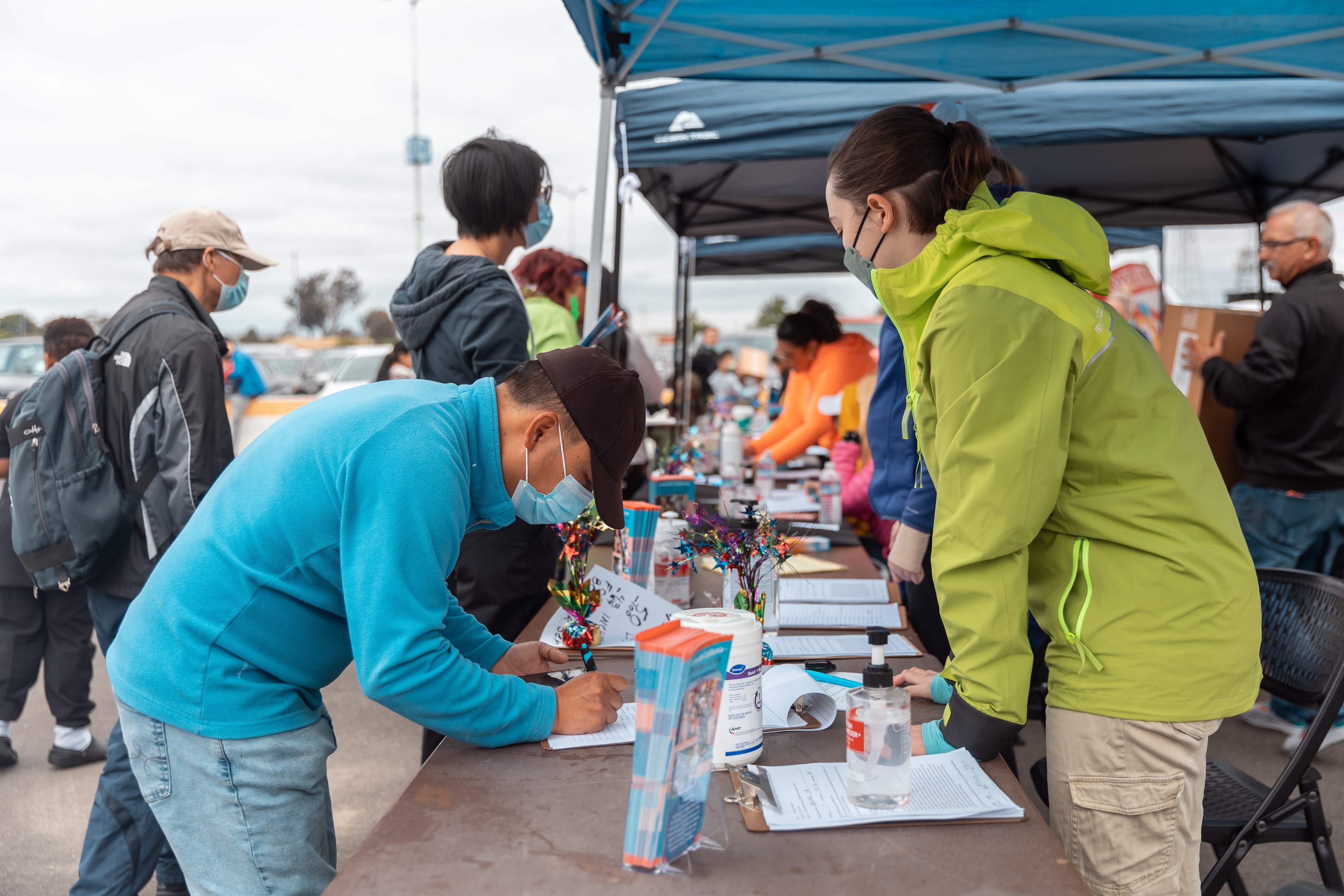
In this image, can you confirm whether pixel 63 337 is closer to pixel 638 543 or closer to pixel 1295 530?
pixel 638 543

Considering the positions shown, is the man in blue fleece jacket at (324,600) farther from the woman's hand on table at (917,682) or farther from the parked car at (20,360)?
the parked car at (20,360)

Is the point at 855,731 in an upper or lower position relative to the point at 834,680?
upper

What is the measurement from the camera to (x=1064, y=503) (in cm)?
122

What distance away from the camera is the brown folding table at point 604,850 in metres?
0.98

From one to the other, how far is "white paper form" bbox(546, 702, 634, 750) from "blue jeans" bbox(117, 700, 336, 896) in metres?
0.37

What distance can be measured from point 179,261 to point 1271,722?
164 inches

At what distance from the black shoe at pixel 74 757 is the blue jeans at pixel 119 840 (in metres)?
1.44

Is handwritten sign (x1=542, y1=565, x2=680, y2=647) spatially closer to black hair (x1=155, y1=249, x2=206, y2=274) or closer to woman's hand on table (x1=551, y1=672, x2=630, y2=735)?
woman's hand on table (x1=551, y1=672, x2=630, y2=735)

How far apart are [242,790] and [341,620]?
266 millimetres

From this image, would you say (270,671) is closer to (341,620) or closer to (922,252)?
(341,620)

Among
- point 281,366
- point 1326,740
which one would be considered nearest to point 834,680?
point 1326,740

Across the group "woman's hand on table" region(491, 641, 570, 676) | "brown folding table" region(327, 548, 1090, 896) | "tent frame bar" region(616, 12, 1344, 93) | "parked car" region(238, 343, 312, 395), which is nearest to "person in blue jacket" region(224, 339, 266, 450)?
"tent frame bar" region(616, 12, 1344, 93)

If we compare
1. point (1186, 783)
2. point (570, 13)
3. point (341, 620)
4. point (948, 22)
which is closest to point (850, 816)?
point (1186, 783)

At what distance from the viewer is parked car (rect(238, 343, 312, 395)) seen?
14.5 m
